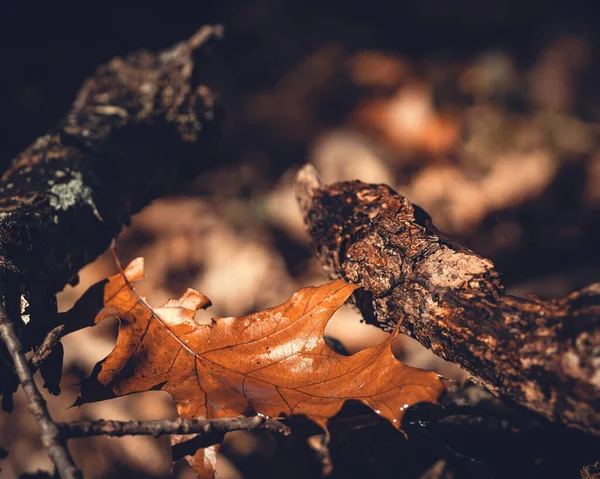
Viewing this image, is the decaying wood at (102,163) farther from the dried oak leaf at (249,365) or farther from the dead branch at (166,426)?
the dead branch at (166,426)

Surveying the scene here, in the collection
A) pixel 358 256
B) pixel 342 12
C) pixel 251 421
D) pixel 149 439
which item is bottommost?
pixel 149 439

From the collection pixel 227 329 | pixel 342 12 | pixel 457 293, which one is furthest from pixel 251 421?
pixel 342 12

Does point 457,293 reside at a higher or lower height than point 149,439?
higher

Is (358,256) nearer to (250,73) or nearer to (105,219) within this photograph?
(105,219)

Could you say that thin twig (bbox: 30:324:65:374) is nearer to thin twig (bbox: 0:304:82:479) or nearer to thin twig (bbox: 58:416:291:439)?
thin twig (bbox: 0:304:82:479)

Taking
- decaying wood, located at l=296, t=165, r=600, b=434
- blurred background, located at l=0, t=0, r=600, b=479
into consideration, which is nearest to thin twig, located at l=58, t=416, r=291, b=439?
decaying wood, located at l=296, t=165, r=600, b=434

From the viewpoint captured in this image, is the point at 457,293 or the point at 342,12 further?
the point at 342,12

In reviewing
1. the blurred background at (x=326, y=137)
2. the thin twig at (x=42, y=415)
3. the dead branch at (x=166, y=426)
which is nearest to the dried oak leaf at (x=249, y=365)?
the dead branch at (x=166, y=426)
